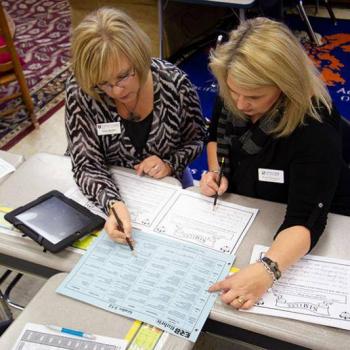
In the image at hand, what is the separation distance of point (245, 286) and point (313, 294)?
16cm

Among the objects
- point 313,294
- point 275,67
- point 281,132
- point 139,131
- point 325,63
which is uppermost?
point 275,67

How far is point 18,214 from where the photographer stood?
1.23 m

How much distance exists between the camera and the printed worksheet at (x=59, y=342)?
0.93 m

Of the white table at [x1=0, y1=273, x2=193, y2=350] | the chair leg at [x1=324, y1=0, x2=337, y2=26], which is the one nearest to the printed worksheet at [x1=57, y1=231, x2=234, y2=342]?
the white table at [x1=0, y1=273, x2=193, y2=350]

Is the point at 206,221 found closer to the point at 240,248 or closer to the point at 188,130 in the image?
the point at 240,248

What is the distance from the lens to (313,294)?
3.27ft

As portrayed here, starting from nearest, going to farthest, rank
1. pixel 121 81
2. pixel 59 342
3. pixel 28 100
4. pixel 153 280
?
pixel 59 342 < pixel 153 280 < pixel 121 81 < pixel 28 100

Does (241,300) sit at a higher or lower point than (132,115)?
lower

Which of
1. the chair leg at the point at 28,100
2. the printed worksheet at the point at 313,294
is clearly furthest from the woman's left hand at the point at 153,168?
the chair leg at the point at 28,100

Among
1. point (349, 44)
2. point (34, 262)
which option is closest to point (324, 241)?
point (34, 262)

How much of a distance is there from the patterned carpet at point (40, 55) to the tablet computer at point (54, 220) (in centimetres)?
180

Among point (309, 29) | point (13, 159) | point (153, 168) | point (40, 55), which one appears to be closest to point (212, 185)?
point (153, 168)

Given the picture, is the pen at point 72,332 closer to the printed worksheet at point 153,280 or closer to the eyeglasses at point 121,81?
the printed worksheet at point 153,280

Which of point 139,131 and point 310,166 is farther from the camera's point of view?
point 139,131
